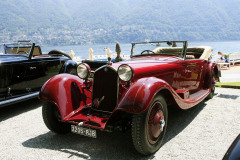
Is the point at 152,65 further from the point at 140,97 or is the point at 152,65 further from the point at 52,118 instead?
the point at 52,118

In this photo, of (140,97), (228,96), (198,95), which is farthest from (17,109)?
(228,96)

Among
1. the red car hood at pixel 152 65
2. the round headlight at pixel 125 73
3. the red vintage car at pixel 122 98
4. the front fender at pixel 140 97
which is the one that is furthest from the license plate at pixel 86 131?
the red car hood at pixel 152 65

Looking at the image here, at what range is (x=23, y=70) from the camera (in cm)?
588

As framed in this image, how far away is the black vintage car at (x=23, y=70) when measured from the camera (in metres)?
5.39

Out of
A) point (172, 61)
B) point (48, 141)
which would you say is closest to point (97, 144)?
point (48, 141)

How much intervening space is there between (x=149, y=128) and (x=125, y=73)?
2.95 feet

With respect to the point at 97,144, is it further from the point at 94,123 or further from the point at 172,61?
the point at 172,61

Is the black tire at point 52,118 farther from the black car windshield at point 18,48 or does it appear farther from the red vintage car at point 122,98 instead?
the black car windshield at point 18,48

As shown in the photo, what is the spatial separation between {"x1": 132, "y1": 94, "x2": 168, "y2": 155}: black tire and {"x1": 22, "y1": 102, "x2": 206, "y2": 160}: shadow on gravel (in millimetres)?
194

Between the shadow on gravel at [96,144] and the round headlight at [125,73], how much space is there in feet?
3.57

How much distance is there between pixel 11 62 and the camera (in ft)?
18.1

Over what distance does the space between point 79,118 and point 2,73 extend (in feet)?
9.64

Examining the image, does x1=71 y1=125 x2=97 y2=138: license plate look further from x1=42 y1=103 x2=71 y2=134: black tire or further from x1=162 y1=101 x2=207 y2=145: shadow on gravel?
x1=162 y1=101 x2=207 y2=145: shadow on gravel

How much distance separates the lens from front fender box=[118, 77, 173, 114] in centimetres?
290
